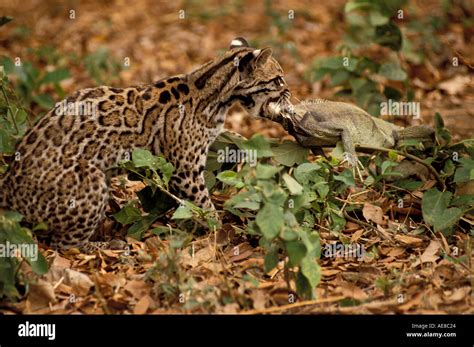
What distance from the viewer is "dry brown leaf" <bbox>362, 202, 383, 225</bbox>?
7.72 m

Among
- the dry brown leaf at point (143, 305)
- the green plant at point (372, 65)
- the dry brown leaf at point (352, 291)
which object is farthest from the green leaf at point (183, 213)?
the green plant at point (372, 65)

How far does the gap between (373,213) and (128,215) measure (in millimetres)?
2337

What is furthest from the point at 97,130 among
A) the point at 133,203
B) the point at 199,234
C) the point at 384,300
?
the point at 384,300

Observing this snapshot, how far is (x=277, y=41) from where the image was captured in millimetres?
13656

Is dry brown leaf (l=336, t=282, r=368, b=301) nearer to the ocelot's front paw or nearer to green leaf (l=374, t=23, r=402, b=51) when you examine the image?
the ocelot's front paw

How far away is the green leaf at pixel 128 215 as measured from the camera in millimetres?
7617

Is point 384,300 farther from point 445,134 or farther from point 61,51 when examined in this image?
point 61,51

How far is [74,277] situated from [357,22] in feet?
19.8

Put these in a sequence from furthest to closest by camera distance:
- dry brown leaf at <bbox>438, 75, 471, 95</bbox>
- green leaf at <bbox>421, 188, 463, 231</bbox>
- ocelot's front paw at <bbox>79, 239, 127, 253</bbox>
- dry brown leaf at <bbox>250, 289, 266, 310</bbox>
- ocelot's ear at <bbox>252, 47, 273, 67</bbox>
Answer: dry brown leaf at <bbox>438, 75, 471, 95</bbox>, ocelot's ear at <bbox>252, 47, 273, 67</bbox>, ocelot's front paw at <bbox>79, 239, 127, 253</bbox>, green leaf at <bbox>421, 188, 463, 231</bbox>, dry brown leaf at <bbox>250, 289, 266, 310</bbox>

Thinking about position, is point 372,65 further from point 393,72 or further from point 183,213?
point 183,213

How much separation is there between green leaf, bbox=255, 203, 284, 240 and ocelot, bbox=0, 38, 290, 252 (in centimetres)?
207

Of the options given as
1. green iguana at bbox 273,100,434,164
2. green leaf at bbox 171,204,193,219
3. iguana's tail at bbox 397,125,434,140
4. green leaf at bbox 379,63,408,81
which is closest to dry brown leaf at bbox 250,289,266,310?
green leaf at bbox 171,204,193,219

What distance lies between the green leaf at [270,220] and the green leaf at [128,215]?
2098 mm

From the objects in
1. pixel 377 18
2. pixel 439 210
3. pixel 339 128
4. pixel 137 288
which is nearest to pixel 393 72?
pixel 377 18
